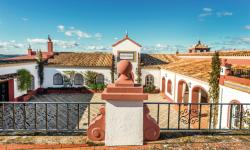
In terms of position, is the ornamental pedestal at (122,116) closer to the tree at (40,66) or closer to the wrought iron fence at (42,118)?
the wrought iron fence at (42,118)

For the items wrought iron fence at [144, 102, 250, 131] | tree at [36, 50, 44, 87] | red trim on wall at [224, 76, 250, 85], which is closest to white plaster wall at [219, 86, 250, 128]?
wrought iron fence at [144, 102, 250, 131]

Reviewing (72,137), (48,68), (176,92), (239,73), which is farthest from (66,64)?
(72,137)

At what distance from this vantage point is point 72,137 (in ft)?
13.4

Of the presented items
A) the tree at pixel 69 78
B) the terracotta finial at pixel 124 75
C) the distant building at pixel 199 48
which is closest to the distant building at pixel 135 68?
the tree at pixel 69 78

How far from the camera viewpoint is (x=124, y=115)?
11.9 ft

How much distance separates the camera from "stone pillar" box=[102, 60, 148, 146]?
11.7ft

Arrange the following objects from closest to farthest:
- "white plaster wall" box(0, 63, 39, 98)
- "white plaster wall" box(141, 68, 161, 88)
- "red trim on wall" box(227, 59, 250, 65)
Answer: "red trim on wall" box(227, 59, 250, 65) → "white plaster wall" box(0, 63, 39, 98) → "white plaster wall" box(141, 68, 161, 88)

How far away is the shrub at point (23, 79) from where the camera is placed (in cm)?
1733

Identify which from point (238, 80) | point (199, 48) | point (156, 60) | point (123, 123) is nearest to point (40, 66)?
point (156, 60)

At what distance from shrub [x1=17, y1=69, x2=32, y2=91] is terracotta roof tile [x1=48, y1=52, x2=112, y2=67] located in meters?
4.17

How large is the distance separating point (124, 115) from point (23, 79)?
672 inches

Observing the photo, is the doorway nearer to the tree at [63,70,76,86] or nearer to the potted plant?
the potted plant

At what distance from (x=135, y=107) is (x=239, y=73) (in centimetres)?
954

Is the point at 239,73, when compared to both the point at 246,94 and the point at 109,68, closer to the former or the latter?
the point at 246,94
